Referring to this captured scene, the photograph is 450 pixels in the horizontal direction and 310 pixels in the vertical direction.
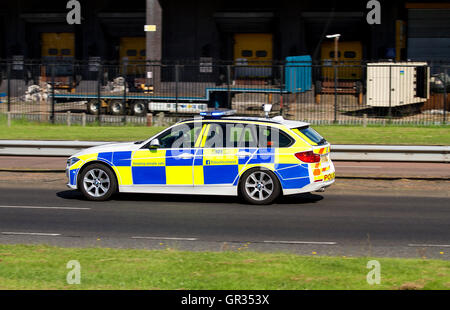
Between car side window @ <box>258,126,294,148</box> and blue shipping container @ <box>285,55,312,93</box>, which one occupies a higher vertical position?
blue shipping container @ <box>285,55,312,93</box>

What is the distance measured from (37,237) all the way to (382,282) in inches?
199

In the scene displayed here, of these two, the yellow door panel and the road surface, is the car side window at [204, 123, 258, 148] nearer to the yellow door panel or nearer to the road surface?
the road surface

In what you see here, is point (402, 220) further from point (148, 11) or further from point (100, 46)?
point (100, 46)

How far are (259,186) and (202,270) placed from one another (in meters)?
5.27

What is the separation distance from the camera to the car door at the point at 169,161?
1320cm

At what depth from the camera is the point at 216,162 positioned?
516 inches

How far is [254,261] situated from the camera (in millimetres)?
8406

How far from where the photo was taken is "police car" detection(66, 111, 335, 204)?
12.9 m

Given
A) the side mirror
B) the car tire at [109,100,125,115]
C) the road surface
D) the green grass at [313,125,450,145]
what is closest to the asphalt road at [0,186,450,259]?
the road surface

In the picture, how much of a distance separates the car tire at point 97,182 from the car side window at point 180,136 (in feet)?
3.66

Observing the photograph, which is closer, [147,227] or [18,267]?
[18,267]

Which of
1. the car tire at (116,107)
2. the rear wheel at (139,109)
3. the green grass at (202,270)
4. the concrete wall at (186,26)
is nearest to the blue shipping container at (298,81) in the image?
the rear wheel at (139,109)

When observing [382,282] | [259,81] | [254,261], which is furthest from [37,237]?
[259,81]

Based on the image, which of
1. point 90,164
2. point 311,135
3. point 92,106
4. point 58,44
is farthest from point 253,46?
point 90,164
